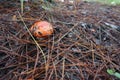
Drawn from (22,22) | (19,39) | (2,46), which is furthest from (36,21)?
(2,46)

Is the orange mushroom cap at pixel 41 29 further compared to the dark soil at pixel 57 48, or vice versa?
the orange mushroom cap at pixel 41 29

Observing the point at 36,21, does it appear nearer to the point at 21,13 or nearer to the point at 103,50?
the point at 21,13

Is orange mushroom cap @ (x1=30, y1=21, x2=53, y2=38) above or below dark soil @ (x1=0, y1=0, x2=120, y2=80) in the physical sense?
above

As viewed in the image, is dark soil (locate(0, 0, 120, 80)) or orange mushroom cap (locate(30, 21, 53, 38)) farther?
orange mushroom cap (locate(30, 21, 53, 38))

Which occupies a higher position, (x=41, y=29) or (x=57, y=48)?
(x=41, y=29)
